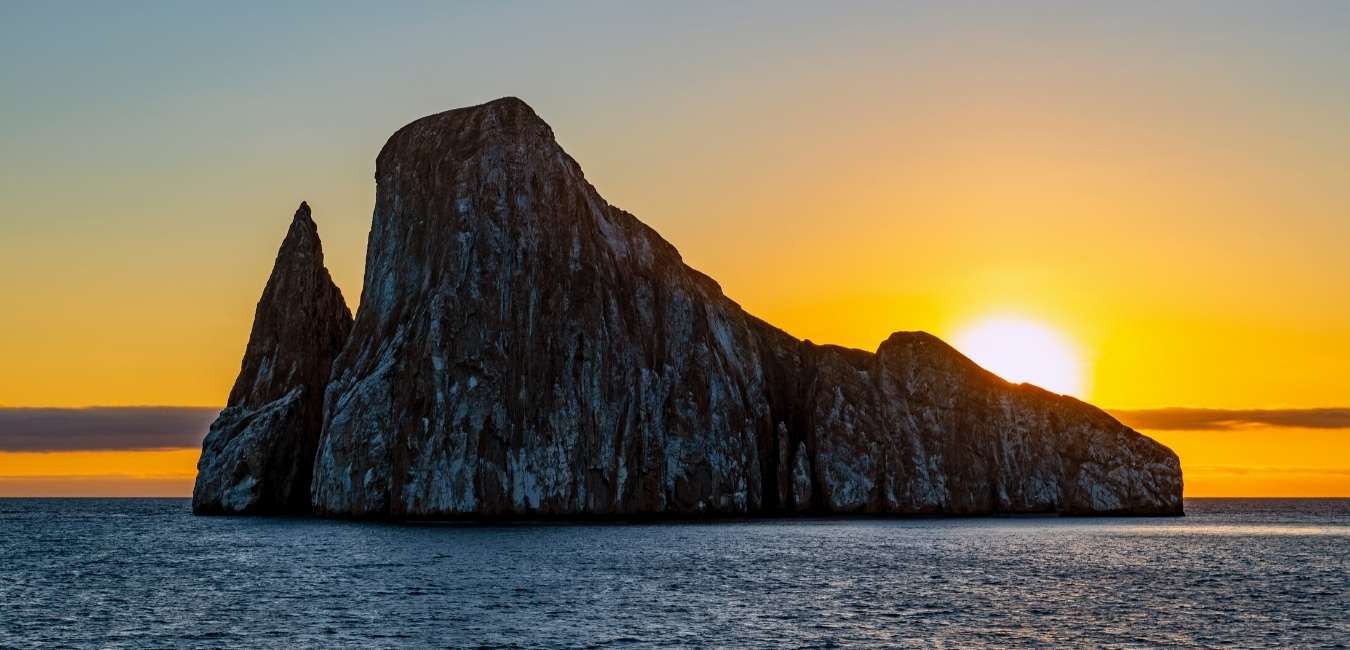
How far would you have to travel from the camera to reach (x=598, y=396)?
13175 centimetres

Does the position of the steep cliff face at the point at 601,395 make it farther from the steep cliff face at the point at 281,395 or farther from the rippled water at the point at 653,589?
the steep cliff face at the point at 281,395

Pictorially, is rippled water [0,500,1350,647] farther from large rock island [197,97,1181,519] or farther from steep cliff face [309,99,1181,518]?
steep cliff face [309,99,1181,518]

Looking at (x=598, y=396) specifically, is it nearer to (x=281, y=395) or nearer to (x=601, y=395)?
(x=601, y=395)

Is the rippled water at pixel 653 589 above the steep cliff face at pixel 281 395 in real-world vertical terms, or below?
below

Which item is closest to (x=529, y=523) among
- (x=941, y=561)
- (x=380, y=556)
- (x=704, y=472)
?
(x=704, y=472)

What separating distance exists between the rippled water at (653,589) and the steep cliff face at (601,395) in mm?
10719

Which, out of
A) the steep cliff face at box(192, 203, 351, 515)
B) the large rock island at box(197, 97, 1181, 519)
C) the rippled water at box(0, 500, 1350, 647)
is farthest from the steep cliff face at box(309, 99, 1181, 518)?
the steep cliff face at box(192, 203, 351, 515)

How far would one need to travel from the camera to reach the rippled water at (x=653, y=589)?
171ft

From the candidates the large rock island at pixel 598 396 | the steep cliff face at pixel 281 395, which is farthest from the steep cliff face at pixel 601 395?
the steep cliff face at pixel 281 395

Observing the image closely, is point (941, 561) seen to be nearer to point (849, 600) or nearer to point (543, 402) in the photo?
point (849, 600)

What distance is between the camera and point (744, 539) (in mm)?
104875

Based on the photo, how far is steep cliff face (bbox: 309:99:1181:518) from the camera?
123 m

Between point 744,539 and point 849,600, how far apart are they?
1629 inches

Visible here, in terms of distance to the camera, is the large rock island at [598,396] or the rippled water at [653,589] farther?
the large rock island at [598,396]
